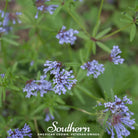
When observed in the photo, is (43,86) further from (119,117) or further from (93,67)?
(119,117)

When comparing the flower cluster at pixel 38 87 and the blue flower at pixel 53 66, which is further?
the flower cluster at pixel 38 87

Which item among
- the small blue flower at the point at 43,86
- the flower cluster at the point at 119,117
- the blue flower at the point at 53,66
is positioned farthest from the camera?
the small blue flower at the point at 43,86

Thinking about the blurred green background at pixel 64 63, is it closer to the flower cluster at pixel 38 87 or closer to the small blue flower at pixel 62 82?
the flower cluster at pixel 38 87

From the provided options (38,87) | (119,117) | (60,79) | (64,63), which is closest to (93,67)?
(64,63)

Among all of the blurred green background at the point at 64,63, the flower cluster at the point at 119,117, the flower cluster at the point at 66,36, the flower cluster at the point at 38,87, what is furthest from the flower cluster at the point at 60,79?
the flower cluster at the point at 119,117

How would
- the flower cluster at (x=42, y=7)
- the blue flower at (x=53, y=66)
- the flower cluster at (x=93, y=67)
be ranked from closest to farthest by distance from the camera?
the blue flower at (x=53, y=66), the flower cluster at (x=93, y=67), the flower cluster at (x=42, y=7)

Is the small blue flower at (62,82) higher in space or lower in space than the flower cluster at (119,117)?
higher

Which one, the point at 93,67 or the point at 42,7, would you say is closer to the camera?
the point at 93,67

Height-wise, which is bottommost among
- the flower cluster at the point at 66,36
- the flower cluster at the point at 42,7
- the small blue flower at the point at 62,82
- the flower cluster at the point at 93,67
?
the small blue flower at the point at 62,82
